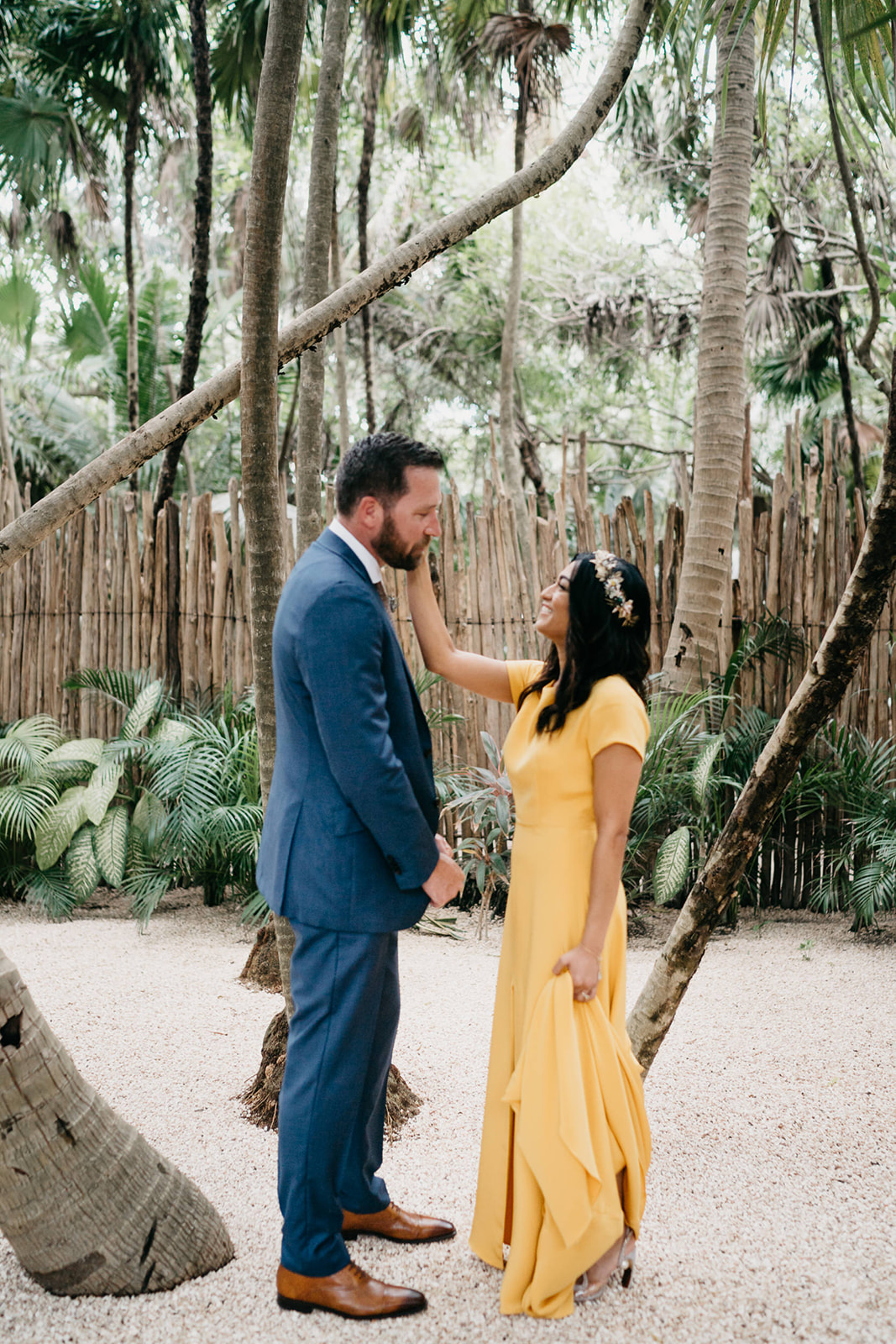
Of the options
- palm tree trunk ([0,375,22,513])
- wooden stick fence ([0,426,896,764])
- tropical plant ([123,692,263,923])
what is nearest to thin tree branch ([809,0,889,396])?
wooden stick fence ([0,426,896,764])

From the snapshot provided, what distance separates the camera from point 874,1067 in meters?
3.10

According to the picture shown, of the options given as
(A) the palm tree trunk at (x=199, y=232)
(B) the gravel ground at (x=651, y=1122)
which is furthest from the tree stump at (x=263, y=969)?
(A) the palm tree trunk at (x=199, y=232)

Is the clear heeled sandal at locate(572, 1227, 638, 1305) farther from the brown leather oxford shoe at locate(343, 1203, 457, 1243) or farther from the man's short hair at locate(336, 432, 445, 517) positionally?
the man's short hair at locate(336, 432, 445, 517)

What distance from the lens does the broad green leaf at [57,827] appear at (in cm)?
501

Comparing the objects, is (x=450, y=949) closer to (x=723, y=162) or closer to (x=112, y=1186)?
(x=112, y=1186)

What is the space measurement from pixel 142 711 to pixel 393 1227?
12.0 ft

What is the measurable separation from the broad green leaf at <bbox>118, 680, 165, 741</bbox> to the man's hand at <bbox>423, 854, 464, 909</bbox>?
145 inches

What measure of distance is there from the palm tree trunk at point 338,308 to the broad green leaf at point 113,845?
2.75 m

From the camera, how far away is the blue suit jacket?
187 centimetres

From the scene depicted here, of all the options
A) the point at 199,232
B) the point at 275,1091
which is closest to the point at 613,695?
the point at 275,1091

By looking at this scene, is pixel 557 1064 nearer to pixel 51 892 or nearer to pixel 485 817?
pixel 485 817

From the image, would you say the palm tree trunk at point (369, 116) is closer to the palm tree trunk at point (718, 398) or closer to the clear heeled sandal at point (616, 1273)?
the palm tree trunk at point (718, 398)

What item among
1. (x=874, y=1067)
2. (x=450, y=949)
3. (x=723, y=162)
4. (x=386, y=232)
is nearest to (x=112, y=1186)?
(x=874, y=1067)

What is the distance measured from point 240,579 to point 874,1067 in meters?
3.93
